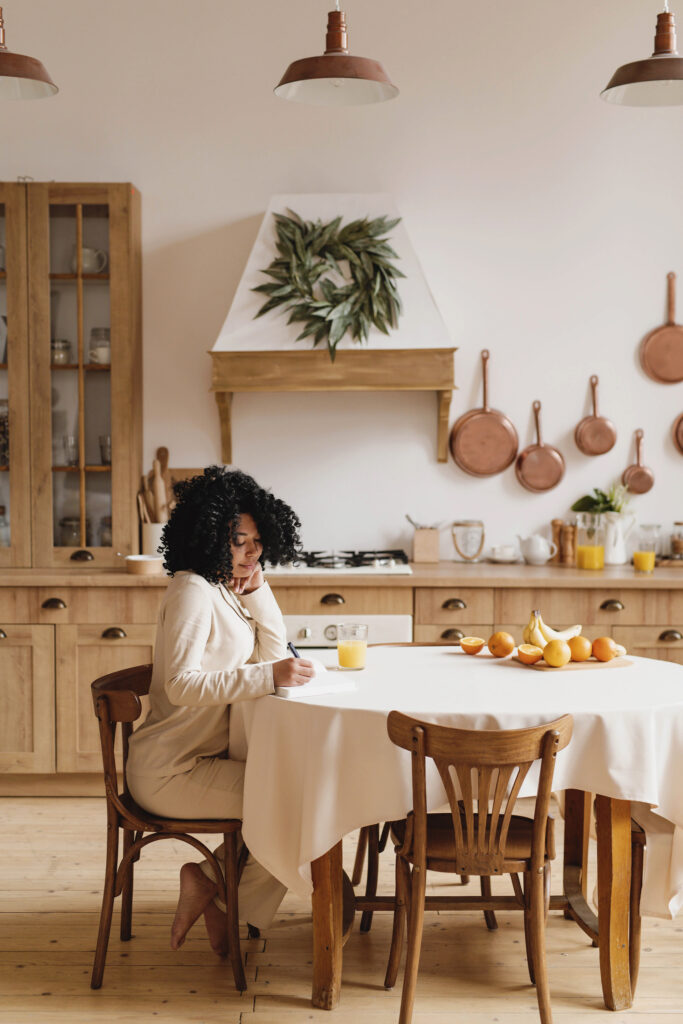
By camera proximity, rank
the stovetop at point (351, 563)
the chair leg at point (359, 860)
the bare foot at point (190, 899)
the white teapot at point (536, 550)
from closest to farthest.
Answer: the bare foot at point (190, 899)
the chair leg at point (359, 860)
the stovetop at point (351, 563)
the white teapot at point (536, 550)

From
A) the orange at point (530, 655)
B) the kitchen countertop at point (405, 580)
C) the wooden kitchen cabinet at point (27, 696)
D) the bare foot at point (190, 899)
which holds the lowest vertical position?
the bare foot at point (190, 899)

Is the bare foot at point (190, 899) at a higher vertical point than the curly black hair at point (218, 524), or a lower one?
lower

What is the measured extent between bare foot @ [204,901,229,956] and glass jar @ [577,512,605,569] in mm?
2276

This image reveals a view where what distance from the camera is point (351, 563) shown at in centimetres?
416

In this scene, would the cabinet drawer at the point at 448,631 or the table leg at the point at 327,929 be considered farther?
the cabinet drawer at the point at 448,631

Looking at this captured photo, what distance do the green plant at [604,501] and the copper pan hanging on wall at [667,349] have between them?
54 centimetres

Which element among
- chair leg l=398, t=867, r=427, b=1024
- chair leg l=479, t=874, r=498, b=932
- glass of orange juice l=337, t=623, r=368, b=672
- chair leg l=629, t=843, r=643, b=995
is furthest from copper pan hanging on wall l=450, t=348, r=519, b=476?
chair leg l=398, t=867, r=427, b=1024

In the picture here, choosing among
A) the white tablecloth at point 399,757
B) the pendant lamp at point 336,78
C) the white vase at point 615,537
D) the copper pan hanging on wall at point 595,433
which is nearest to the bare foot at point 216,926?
the white tablecloth at point 399,757

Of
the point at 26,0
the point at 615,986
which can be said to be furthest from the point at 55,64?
the point at 615,986

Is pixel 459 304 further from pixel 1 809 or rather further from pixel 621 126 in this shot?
pixel 1 809

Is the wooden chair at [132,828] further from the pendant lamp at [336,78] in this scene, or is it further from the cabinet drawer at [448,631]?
the pendant lamp at [336,78]

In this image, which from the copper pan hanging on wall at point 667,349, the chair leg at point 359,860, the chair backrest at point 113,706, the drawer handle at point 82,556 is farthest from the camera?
the copper pan hanging on wall at point 667,349

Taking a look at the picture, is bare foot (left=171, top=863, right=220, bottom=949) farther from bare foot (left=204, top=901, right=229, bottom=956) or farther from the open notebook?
the open notebook

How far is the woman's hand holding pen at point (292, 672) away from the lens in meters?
2.34
